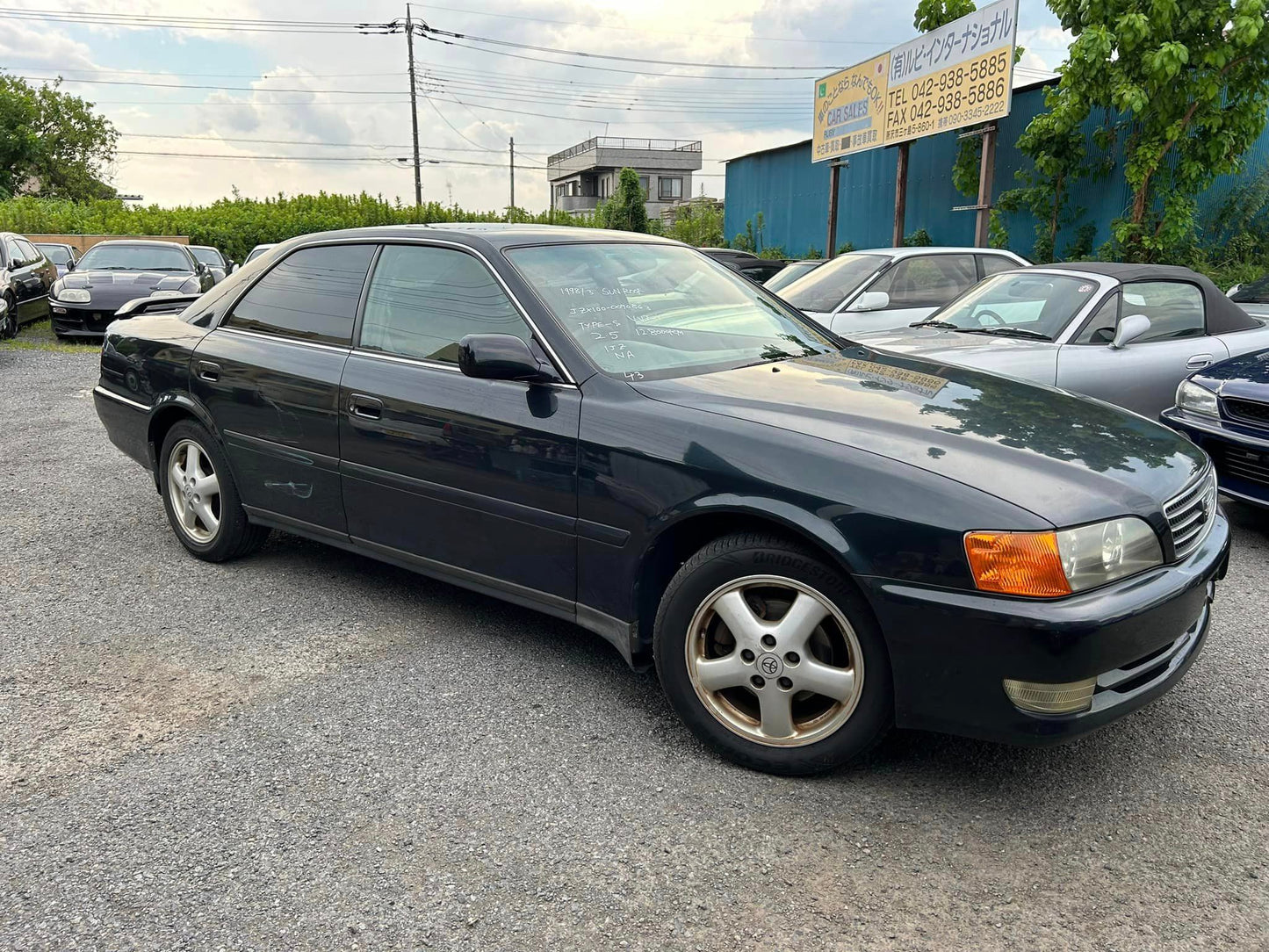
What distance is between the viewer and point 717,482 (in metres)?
2.75

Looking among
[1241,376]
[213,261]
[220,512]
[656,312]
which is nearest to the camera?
[656,312]

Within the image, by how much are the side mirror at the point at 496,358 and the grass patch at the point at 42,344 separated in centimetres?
1204

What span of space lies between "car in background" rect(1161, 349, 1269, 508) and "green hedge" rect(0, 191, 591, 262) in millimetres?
24102

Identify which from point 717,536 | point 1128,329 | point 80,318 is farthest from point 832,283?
point 80,318

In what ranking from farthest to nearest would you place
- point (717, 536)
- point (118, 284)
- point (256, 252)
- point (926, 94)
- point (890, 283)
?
point (926, 94), point (118, 284), point (256, 252), point (890, 283), point (717, 536)

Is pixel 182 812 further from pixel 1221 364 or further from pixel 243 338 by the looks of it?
pixel 1221 364

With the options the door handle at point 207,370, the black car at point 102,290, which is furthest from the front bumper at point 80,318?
the door handle at point 207,370

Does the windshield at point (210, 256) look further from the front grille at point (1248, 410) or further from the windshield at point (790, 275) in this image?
the front grille at point (1248, 410)

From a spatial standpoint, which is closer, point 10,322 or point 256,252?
point 256,252

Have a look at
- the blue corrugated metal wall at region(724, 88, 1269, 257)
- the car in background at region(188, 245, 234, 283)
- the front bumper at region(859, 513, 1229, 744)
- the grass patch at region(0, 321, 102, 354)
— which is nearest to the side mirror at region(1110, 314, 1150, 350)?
the front bumper at region(859, 513, 1229, 744)

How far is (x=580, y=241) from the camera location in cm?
375

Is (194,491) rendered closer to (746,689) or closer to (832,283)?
(746,689)

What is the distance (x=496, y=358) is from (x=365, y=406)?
0.82 meters

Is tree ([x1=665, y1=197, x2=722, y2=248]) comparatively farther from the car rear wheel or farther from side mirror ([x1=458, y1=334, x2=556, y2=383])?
side mirror ([x1=458, y1=334, x2=556, y2=383])
